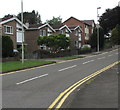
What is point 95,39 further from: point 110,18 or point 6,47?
point 6,47

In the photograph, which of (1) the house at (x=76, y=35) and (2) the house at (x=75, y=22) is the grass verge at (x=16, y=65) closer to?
(1) the house at (x=76, y=35)

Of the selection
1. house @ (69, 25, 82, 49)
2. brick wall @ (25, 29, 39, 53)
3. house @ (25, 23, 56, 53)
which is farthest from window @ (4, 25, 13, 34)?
house @ (69, 25, 82, 49)

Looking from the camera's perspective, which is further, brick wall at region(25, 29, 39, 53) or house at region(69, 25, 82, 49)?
house at region(69, 25, 82, 49)

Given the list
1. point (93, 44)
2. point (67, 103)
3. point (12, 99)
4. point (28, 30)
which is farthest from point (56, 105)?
point (93, 44)

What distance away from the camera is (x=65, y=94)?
31.2ft

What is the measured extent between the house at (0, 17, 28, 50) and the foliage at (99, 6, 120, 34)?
40.3 m

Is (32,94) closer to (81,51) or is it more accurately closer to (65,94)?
(65,94)

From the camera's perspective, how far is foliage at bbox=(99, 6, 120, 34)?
248ft

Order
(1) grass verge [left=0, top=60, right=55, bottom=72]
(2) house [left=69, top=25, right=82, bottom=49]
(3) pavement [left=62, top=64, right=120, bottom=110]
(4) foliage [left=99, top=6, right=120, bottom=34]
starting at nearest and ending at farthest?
(3) pavement [left=62, top=64, right=120, bottom=110] < (1) grass verge [left=0, top=60, right=55, bottom=72] < (2) house [left=69, top=25, right=82, bottom=49] < (4) foliage [left=99, top=6, right=120, bottom=34]

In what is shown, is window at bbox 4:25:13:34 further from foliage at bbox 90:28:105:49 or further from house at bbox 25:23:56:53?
foliage at bbox 90:28:105:49

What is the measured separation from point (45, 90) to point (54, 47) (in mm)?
31746

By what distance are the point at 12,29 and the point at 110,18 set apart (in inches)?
1695

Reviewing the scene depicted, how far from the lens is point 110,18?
76875 millimetres

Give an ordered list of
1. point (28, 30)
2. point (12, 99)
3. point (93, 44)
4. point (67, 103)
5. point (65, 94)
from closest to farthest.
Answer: point (67, 103) → point (12, 99) → point (65, 94) → point (28, 30) → point (93, 44)
